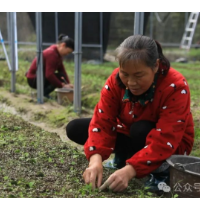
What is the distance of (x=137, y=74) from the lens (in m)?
2.31

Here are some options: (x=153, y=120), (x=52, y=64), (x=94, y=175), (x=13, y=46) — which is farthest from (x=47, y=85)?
(x=94, y=175)

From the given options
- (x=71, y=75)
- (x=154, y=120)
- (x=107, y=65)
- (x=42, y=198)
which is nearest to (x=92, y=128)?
(x=154, y=120)

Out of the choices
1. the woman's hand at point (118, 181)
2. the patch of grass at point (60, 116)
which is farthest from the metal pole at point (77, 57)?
the woman's hand at point (118, 181)

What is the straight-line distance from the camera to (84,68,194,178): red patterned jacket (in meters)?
2.40

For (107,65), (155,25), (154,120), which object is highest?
(154,120)

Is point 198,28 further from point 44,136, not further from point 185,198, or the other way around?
point 185,198

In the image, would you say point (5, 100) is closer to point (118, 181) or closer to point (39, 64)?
point (39, 64)

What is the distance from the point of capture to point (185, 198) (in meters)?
2.29

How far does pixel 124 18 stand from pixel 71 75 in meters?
3.40

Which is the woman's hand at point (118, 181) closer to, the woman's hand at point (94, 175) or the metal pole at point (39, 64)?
the woman's hand at point (94, 175)

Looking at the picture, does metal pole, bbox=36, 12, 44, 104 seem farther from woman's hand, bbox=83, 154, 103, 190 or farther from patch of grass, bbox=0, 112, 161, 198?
woman's hand, bbox=83, 154, 103, 190

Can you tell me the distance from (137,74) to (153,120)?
0.54 m

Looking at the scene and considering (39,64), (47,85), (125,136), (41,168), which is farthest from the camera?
(47,85)

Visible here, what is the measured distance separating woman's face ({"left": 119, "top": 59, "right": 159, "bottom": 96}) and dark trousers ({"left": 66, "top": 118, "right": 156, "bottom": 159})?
1.24ft
